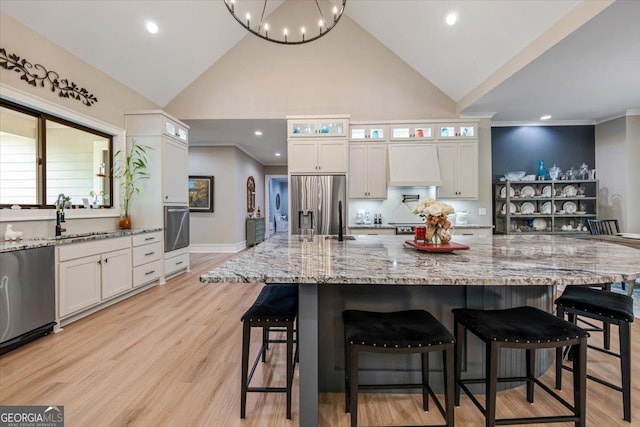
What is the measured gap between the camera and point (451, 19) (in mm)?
3688

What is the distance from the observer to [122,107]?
14.0ft

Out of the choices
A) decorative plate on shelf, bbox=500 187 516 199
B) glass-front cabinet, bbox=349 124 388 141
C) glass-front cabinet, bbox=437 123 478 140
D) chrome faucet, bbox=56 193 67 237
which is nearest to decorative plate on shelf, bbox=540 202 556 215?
decorative plate on shelf, bbox=500 187 516 199

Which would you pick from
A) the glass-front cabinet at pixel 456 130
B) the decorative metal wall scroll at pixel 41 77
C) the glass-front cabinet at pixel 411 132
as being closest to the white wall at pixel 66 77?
the decorative metal wall scroll at pixel 41 77

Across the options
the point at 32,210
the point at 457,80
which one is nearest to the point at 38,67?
the point at 32,210

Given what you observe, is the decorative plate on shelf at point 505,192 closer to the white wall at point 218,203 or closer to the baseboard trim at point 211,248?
the white wall at point 218,203

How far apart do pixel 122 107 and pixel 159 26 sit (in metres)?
1.29

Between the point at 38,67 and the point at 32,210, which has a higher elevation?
the point at 38,67

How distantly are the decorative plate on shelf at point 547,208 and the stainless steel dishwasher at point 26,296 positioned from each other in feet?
23.4

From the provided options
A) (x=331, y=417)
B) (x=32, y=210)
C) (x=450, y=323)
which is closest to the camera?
(x=331, y=417)

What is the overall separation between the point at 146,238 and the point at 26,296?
1659mm

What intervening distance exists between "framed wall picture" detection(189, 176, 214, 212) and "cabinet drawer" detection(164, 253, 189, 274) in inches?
94.3

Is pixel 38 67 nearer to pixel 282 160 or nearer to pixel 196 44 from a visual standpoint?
pixel 196 44

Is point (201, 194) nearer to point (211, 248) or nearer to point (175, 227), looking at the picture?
point (211, 248)

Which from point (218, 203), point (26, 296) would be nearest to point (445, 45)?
point (26, 296)
